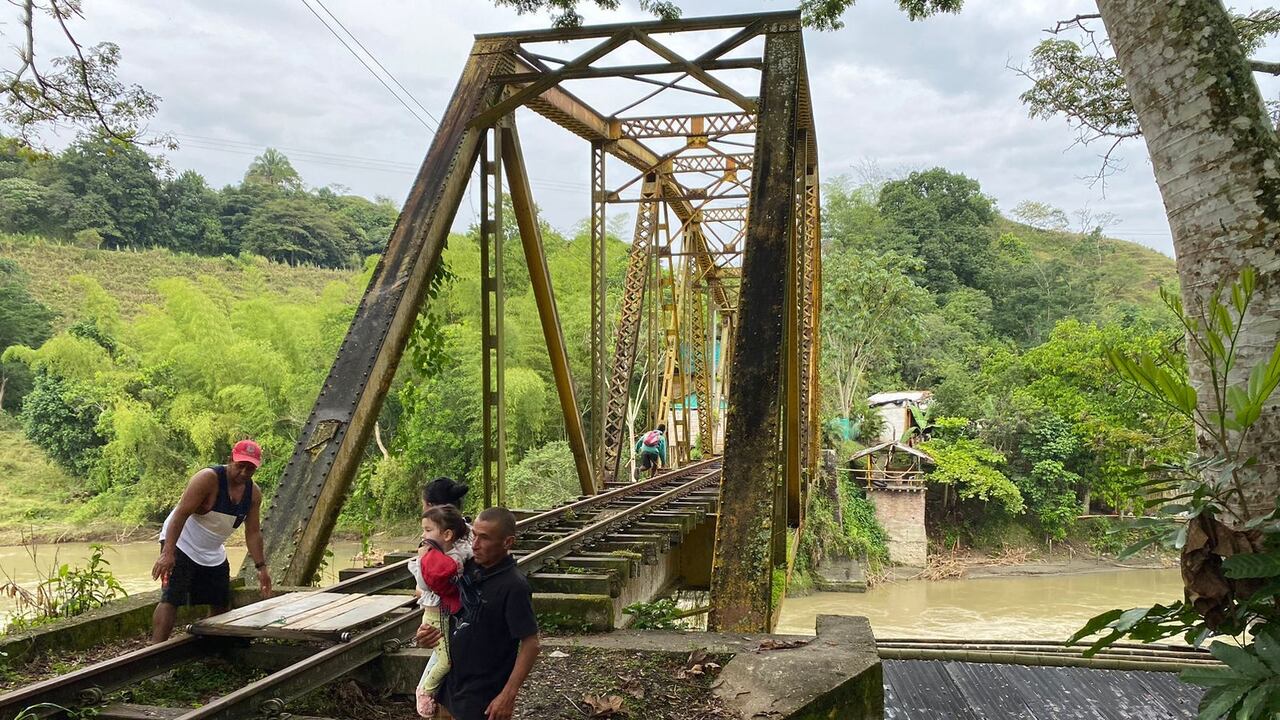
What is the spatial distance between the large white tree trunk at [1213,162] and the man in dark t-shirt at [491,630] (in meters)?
2.18

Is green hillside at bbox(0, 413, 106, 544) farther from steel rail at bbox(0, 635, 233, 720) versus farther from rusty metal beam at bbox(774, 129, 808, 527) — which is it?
steel rail at bbox(0, 635, 233, 720)

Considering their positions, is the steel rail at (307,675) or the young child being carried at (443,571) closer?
the young child being carried at (443,571)

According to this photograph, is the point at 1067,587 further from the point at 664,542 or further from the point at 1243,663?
the point at 1243,663

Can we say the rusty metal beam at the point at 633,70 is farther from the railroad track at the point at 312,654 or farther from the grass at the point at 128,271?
the grass at the point at 128,271

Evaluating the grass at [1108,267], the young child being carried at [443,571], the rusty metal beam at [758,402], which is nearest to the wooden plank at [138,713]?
the young child being carried at [443,571]

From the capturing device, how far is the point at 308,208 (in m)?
67.1

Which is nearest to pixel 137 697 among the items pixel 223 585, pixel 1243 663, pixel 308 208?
pixel 223 585

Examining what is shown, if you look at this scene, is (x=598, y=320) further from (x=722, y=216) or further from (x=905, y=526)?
(x=905, y=526)

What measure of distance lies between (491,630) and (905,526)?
2791 cm

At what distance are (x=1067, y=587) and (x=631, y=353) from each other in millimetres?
21329

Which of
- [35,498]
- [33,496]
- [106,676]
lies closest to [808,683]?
[106,676]

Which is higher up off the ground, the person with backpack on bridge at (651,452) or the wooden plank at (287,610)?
the person with backpack on bridge at (651,452)

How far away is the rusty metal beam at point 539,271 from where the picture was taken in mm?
7352

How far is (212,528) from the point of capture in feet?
13.6
